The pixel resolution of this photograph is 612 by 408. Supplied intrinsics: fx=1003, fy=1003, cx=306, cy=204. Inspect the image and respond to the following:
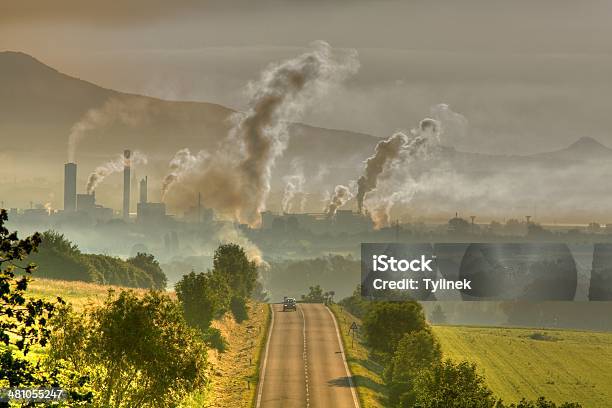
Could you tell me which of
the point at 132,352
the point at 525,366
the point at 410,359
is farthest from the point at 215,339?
the point at 132,352

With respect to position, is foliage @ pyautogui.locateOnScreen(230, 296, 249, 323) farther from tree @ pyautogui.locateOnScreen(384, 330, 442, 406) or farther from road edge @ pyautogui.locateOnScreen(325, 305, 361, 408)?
tree @ pyautogui.locateOnScreen(384, 330, 442, 406)

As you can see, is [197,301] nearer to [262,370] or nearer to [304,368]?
[262,370]

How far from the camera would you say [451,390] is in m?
65.8

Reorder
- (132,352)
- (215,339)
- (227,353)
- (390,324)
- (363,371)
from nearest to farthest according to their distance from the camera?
(132,352)
(363,371)
(227,353)
(215,339)
(390,324)

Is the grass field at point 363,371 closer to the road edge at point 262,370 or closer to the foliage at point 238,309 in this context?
the road edge at point 262,370

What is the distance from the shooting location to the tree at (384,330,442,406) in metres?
114

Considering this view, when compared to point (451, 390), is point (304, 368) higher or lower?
lower

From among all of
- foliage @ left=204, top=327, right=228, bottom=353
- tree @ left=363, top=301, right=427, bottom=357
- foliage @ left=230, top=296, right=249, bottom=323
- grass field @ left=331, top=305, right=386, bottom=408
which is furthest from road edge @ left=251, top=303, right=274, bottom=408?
tree @ left=363, top=301, right=427, bottom=357

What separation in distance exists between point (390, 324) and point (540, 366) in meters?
43.5

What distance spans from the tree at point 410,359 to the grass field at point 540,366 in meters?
25.9

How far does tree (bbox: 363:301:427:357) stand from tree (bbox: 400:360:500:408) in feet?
107

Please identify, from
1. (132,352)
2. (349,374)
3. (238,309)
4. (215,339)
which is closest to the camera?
(132,352)

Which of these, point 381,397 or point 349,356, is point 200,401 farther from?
point 349,356

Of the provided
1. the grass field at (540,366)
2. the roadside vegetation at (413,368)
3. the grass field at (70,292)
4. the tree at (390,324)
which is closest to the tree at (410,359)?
the roadside vegetation at (413,368)
